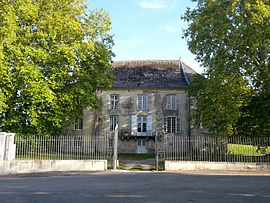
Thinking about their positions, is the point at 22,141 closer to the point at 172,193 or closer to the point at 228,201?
the point at 172,193

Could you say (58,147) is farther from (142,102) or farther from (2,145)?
(142,102)

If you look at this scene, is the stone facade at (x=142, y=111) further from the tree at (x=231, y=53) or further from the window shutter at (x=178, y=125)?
the tree at (x=231, y=53)

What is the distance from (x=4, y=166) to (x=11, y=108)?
745cm

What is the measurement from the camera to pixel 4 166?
54.1 ft

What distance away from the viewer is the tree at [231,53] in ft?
65.5

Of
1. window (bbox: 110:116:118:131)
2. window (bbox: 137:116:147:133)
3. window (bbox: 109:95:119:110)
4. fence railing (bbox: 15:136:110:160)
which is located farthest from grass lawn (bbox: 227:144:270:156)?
window (bbox: 109:95:119:110)

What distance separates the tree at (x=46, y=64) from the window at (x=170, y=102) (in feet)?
42.7

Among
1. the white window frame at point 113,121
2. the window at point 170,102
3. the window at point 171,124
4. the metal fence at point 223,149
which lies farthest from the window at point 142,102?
the metal fence at point 223,149

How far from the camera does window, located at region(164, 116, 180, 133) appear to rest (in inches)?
1438

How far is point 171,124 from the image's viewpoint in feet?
120

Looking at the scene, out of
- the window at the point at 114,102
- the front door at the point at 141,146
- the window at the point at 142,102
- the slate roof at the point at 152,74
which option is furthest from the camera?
the window at the point at 114,102

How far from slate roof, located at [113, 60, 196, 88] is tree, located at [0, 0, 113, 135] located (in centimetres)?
1191

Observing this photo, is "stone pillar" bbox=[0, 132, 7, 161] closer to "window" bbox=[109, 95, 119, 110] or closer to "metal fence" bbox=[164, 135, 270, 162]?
"metal fence" bbox=[164, 135, 270, 162]

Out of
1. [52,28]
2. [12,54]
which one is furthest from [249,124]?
[12,54]
